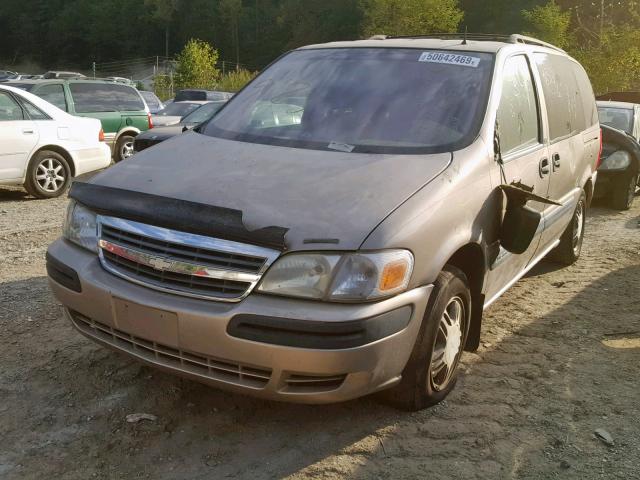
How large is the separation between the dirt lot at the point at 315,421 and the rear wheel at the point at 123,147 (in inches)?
326

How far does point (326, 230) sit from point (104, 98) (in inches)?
424

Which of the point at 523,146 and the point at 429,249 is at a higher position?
the point at 523,146

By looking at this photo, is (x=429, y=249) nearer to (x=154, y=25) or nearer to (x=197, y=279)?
(x=197, y=279)

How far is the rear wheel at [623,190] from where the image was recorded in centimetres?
916

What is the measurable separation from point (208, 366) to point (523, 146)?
2.31 metres

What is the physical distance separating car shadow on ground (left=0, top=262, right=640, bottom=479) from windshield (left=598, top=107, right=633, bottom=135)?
7.31m

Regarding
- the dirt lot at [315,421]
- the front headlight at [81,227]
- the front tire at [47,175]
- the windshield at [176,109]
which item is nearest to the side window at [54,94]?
the front tire at [47,175]

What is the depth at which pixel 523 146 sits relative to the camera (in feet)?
13.1

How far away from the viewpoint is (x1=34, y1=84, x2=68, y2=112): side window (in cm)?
1162

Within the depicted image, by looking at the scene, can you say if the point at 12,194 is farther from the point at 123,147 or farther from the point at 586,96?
the point at 586,96

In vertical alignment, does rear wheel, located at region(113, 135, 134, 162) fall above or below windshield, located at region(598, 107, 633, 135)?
below

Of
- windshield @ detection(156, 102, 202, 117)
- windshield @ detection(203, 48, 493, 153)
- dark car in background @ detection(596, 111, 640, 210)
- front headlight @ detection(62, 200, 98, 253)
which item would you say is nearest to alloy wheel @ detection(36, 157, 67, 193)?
windshield @ detection(203, 48, 493, 153)

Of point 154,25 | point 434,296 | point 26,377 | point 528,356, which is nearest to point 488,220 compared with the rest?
point 434,296

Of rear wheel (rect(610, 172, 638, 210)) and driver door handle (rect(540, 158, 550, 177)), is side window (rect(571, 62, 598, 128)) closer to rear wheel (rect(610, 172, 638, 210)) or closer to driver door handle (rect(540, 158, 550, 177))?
driver door handle (rect(540, 158, 550, 177))
